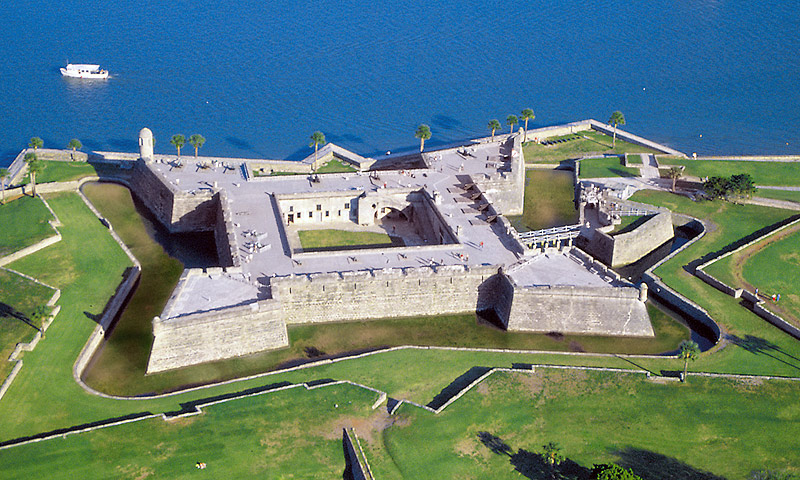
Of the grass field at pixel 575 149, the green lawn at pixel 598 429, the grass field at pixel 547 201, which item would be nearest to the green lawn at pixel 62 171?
the grass field at pixel 547 201

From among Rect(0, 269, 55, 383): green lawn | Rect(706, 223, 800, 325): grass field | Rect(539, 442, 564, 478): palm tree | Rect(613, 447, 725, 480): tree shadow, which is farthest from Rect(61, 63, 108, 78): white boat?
Rect(613, 447, 725, 480): tree shadow

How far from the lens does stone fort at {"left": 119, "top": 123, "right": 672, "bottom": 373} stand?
101375 mm

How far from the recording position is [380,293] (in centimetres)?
10825

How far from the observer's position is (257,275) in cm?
10750

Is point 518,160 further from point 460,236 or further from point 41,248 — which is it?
point 41,248

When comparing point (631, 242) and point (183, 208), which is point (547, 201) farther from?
point (183, 208)

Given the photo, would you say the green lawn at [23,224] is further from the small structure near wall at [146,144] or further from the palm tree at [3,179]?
the small structure near wall at [146,144]

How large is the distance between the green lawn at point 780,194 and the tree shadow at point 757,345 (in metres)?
43.1

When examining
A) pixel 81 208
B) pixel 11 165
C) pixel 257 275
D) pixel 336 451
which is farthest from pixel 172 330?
pixel 11 165

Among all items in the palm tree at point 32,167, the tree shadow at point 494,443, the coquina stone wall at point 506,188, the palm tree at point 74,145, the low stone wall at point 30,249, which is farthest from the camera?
the palm tree at point 74,145

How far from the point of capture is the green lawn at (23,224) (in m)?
119

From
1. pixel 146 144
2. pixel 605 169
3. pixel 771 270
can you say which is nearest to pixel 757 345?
pixel 771 270

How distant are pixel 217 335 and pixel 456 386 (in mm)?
26834

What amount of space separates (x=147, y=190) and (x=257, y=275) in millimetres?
39715
